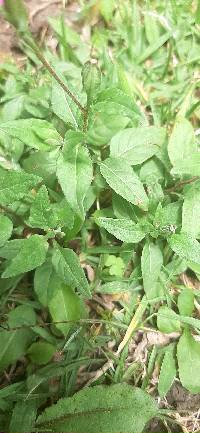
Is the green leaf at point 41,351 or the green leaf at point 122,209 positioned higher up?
the green leaf at point 122,209

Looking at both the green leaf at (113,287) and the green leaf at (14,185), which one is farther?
the green leaf at (113,287)

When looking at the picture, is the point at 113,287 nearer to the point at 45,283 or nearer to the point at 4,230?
the point at 45,283

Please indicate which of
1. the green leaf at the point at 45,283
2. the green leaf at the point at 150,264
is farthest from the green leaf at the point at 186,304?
the green leaf at the point at 45,283

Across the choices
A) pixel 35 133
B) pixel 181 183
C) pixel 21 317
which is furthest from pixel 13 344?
pixel 181 183

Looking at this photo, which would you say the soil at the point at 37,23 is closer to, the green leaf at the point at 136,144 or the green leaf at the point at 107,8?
the green leaf at the point at 107,8

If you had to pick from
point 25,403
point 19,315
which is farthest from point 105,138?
point 25,403

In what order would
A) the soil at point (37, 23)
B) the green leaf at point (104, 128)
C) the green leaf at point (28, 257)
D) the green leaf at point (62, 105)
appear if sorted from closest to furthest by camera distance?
the green leaf at point (28, 257) → the green leaf at point (62, 105) → the green leaf at point (104, 128) → the soil at point (37, 23)

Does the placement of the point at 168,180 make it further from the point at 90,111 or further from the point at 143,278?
the point at 90,111
